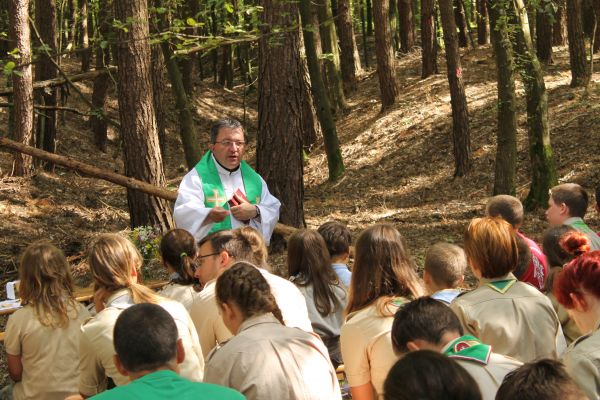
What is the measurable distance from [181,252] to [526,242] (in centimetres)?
246

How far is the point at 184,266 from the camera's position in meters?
5.44

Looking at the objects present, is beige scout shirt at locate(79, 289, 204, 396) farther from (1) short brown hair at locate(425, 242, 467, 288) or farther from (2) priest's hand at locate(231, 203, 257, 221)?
(2) priest's hand at locate(231, 203, 257, 221)

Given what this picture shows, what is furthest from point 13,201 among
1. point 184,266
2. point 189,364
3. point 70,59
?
point 70,59

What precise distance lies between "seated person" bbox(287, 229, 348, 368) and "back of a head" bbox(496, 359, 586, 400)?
284 centimetres

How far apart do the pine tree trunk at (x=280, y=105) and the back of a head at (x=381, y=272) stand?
6257 millimetres

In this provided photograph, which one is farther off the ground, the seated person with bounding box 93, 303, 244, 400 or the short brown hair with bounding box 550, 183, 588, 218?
the seated person with bounding box 93, 303, 244, 400

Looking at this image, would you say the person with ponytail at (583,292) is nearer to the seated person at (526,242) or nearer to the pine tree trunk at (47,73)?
the seated person at (526,242)

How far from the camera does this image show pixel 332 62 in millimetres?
23844

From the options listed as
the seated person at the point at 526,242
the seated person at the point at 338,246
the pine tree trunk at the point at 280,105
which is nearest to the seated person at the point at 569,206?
the seated person at the point at 526,242

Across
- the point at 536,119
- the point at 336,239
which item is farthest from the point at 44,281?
the point at 536,119

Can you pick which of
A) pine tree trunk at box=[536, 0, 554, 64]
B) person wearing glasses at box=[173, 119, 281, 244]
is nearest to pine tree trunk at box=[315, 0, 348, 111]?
pine tree trunk at box=[536, 0, 554, 64]

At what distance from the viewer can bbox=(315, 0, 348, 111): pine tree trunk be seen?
2281 centimetres

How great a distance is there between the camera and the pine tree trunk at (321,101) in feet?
53.4

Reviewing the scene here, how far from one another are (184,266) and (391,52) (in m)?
18.3
